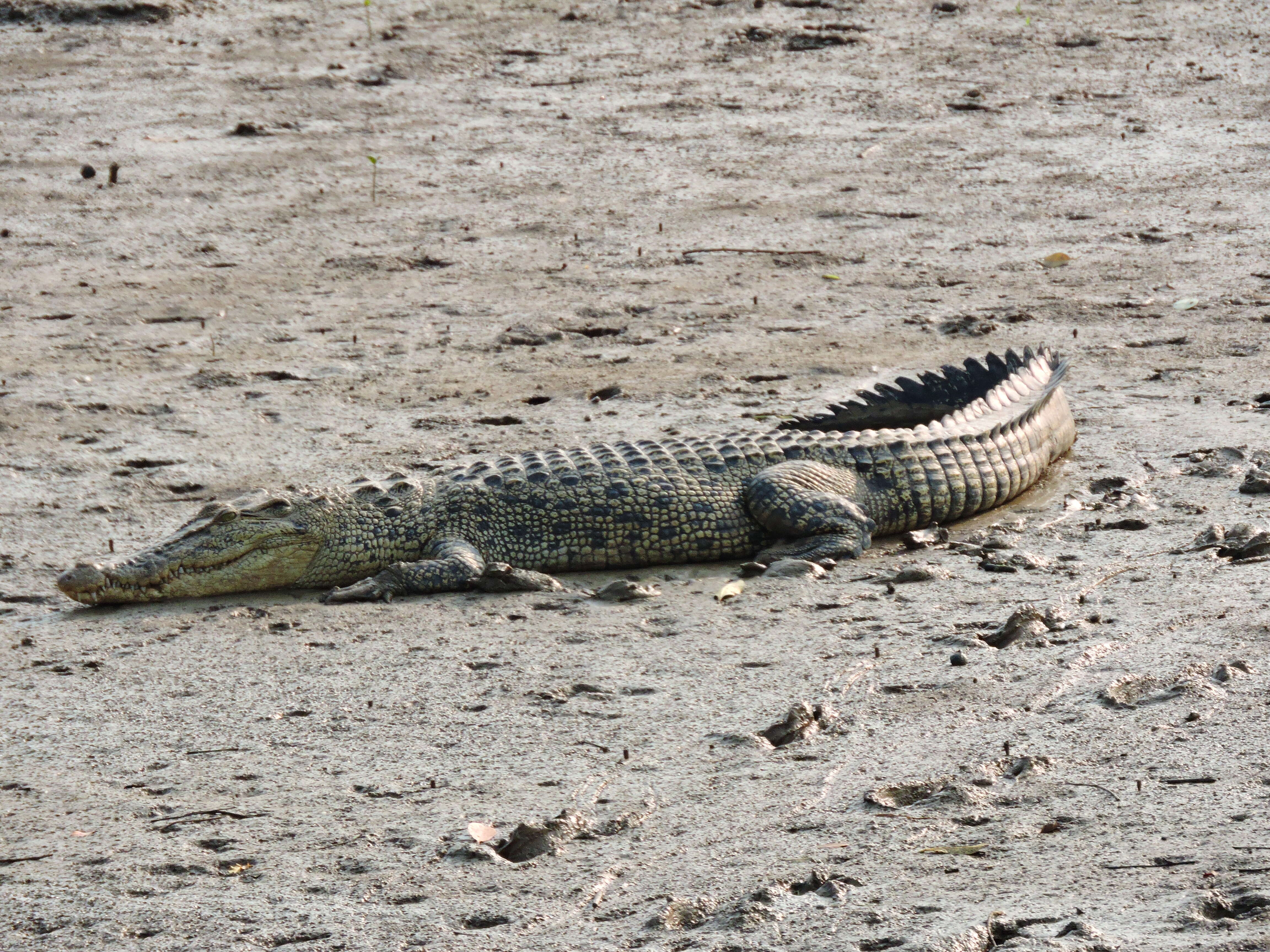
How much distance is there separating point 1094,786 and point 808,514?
209 cm

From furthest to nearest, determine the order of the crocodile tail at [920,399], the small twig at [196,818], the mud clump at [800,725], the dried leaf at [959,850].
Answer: the crocodile tail at [920,399] < the mud clump at [800,725] < the small twig at [196,818] < the dried leaf at [959,850]

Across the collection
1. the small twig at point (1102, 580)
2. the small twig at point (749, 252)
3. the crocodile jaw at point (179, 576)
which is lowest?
the crocodile jaw at point (179, 576)

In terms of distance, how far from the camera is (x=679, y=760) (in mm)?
3877

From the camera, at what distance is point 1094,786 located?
11.5ft

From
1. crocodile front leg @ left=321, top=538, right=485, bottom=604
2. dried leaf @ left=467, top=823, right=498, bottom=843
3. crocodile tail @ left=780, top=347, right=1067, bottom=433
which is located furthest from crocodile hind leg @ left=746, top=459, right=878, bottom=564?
dried leaf @ left=467, top=823, right=498, bottom=843

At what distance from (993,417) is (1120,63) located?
6.46m

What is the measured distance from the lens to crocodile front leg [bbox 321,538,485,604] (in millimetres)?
5320

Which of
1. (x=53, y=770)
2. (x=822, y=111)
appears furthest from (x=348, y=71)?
(x=53, y=770)

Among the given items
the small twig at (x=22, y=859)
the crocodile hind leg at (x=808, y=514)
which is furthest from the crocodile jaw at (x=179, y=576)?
the small twig at (x=22, y=859)

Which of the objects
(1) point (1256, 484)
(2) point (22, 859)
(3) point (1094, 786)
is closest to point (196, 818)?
(2) point (22, 859)

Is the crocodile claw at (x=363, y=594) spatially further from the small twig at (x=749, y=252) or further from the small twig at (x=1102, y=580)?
the small twig at (x=749, y=252)

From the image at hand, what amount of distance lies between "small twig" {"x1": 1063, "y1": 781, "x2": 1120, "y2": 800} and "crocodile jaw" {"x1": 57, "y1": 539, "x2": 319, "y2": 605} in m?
2.88

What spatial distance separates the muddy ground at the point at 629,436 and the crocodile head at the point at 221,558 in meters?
0.09

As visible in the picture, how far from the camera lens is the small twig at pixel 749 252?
8.66m
